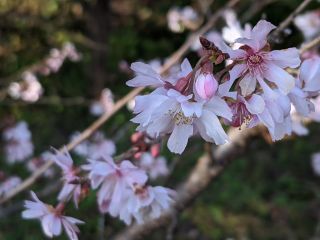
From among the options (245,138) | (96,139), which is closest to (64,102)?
(96,139)

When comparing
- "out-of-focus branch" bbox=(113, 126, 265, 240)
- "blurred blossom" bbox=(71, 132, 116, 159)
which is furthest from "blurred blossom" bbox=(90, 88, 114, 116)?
"out-of-focus branch" bbox=(113, 126, 265, 240)

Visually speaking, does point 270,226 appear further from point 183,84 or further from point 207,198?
Result: point 183,84

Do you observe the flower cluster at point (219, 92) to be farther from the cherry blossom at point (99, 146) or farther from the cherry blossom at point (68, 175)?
the cherry blossom at point (99, 146)

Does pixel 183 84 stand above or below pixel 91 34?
above

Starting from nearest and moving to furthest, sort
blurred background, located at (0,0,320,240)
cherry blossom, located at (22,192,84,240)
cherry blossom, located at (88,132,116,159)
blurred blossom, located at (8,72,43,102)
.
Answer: cherry blossom, located at (22,192,84,240) → cherry blossom, located at (88,132,116,159) → blurred background, located at (0,0,320,240) → blurred blossom, located at (8,72,43,102)

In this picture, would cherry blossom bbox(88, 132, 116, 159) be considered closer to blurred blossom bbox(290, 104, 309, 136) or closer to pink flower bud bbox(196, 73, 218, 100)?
blurred blossom bbox(290, 104, 309, 136)

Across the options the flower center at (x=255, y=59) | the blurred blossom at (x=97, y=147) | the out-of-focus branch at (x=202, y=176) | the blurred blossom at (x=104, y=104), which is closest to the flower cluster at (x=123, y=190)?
the flower center at (x=255, y=59)
